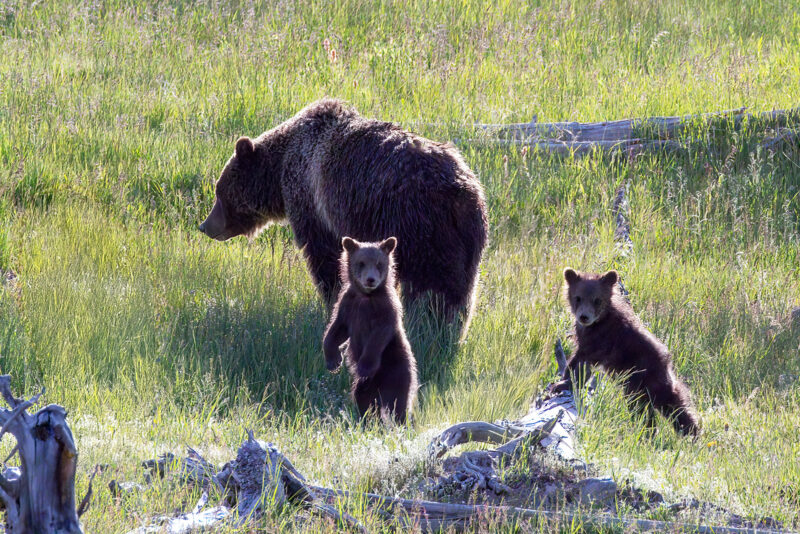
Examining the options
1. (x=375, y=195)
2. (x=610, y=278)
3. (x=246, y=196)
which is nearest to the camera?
(x=610, y=278)

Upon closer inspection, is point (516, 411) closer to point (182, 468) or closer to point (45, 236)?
point (182, 468)

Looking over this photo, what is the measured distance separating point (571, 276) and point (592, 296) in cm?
22

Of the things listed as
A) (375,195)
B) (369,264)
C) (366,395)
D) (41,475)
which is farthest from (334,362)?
(41,475)

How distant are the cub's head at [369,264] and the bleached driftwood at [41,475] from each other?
3.04 metres

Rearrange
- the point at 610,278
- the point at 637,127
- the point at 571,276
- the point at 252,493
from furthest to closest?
the point at 637,127 → the point at 571,276 → the point at 610,278 → the point at 252,493

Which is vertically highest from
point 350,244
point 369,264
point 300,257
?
point 350,244

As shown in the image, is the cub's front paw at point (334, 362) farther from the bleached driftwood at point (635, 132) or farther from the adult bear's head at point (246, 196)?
the bleached driftwood at point (635, 132)

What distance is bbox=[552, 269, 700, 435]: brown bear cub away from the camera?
5805 mm

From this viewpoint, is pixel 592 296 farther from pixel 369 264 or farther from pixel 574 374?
pixel 369 264

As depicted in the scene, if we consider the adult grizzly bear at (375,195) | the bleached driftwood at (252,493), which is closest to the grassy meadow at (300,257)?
the bleached driftwood at (252,493)

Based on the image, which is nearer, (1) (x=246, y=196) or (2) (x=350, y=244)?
(2) (x=350, y=244)

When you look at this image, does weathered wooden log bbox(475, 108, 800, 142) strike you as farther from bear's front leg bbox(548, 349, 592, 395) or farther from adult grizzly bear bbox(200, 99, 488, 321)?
bear's front leg bbox(548, 349, 592, 395)

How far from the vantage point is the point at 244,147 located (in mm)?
8312

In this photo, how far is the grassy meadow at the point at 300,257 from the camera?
17.0ft
